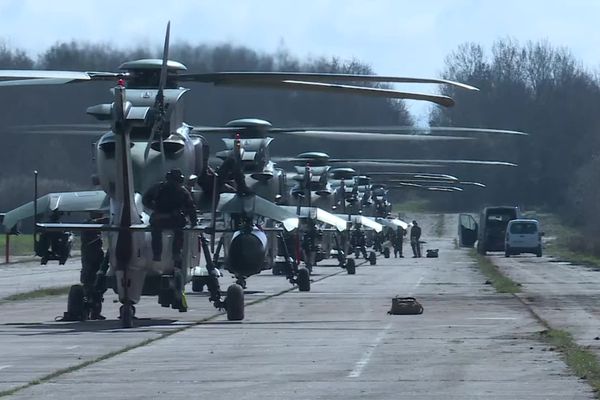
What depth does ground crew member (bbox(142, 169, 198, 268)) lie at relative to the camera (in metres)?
19.8

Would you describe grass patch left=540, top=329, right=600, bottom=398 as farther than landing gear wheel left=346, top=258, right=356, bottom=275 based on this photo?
No

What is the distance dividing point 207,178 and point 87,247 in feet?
7.66

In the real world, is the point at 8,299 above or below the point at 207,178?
below

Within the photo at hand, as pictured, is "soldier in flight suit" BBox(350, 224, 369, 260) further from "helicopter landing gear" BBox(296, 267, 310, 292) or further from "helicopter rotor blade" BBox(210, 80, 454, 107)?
"helicopter rotor blade" BBox(210, 80, 454, 107)

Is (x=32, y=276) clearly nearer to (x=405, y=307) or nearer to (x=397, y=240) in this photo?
(x=405, y=307)

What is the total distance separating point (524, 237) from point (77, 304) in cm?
4914

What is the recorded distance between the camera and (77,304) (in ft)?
71.1

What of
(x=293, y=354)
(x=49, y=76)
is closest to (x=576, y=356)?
(x=293, y=354)

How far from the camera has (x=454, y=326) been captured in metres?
20.7

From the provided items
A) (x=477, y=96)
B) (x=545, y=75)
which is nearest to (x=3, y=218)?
(x=477, y=96)

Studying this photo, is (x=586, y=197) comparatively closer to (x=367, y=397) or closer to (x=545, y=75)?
(x=545, y=75)

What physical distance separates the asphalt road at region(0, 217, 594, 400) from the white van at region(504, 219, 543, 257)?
41.8m

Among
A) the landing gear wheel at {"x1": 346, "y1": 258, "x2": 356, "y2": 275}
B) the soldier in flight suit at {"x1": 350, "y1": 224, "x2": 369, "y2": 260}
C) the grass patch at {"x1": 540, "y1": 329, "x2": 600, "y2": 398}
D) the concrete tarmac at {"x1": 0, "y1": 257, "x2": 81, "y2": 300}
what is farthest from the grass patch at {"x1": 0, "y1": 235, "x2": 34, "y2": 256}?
the grass patch at {"x1": 540, "y1": 329, "x2": 600, "y2": 398}

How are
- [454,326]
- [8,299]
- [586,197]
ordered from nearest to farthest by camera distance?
[454,326] < [8,299] < [586,197]
